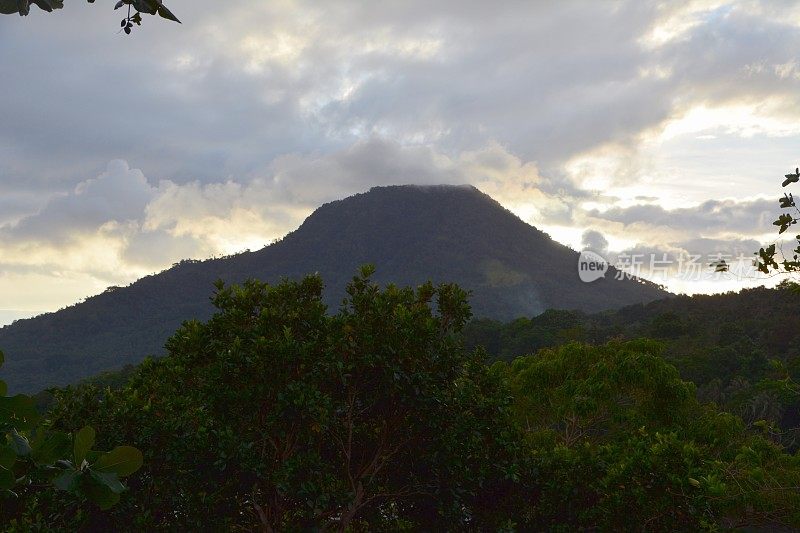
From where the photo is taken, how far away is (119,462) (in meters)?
1.61

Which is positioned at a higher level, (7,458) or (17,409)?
(17,409)

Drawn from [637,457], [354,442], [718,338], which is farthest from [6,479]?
[718,338]

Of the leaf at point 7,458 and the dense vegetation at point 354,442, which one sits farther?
the dense vegetation at point 354,442

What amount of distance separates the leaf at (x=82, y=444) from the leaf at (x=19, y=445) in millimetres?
211

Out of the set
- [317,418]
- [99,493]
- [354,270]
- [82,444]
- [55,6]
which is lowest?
[317,418]

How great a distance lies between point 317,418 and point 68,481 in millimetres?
5615

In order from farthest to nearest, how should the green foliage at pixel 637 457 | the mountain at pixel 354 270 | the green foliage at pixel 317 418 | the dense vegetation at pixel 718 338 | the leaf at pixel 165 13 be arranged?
the mountain at pixel 354 270 → the dense vegetation at pixel 718 338 → the green foliage at pixel 637 457 → the green foliage at pixel 317 418 → the leaf at pixel 165 13

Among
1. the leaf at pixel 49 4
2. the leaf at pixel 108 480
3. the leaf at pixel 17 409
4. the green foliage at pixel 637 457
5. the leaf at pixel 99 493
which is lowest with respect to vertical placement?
the green foliage at pixel 637 457

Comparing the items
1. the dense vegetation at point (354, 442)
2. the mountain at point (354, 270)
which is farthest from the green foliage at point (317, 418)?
the mountain at point (354, 270)

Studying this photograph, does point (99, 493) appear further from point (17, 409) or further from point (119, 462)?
point (17, 409)

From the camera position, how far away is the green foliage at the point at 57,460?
5.24 ft

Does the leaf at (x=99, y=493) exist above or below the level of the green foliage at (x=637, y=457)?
above

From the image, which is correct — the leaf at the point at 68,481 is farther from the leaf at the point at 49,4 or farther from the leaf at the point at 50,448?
the leaf at the point at 49,4

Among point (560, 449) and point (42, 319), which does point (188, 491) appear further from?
point (42, 319)
